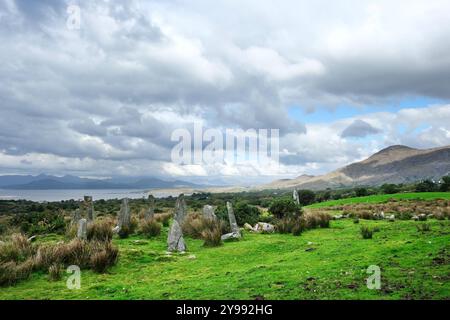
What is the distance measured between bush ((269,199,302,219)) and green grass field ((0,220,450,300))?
35.2 ft

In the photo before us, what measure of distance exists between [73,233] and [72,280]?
7.38 meters

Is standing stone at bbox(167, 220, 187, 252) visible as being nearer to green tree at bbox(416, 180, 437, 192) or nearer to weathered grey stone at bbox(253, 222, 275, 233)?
weathered grey stone at bbox(253, 222, 275, 233)

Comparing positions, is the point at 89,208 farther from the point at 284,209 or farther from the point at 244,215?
the point at 284,209

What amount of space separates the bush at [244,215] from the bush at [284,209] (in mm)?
1470

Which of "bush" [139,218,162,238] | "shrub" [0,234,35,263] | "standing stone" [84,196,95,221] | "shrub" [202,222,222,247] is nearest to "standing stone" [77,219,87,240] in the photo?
"shrub" [0,234,35,263]

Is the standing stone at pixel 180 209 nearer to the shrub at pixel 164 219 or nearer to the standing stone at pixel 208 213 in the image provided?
the standing stone at pixel 208 213

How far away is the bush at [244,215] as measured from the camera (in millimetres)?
25253

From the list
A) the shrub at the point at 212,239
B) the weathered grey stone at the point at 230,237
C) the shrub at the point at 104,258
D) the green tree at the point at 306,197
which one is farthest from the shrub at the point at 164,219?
the green tree at the point at 306,197

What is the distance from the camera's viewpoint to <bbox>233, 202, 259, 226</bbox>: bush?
25.3 m

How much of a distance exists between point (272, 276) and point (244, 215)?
16.5m

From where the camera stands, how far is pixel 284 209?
26500 millimetres

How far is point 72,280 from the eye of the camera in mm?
10859
